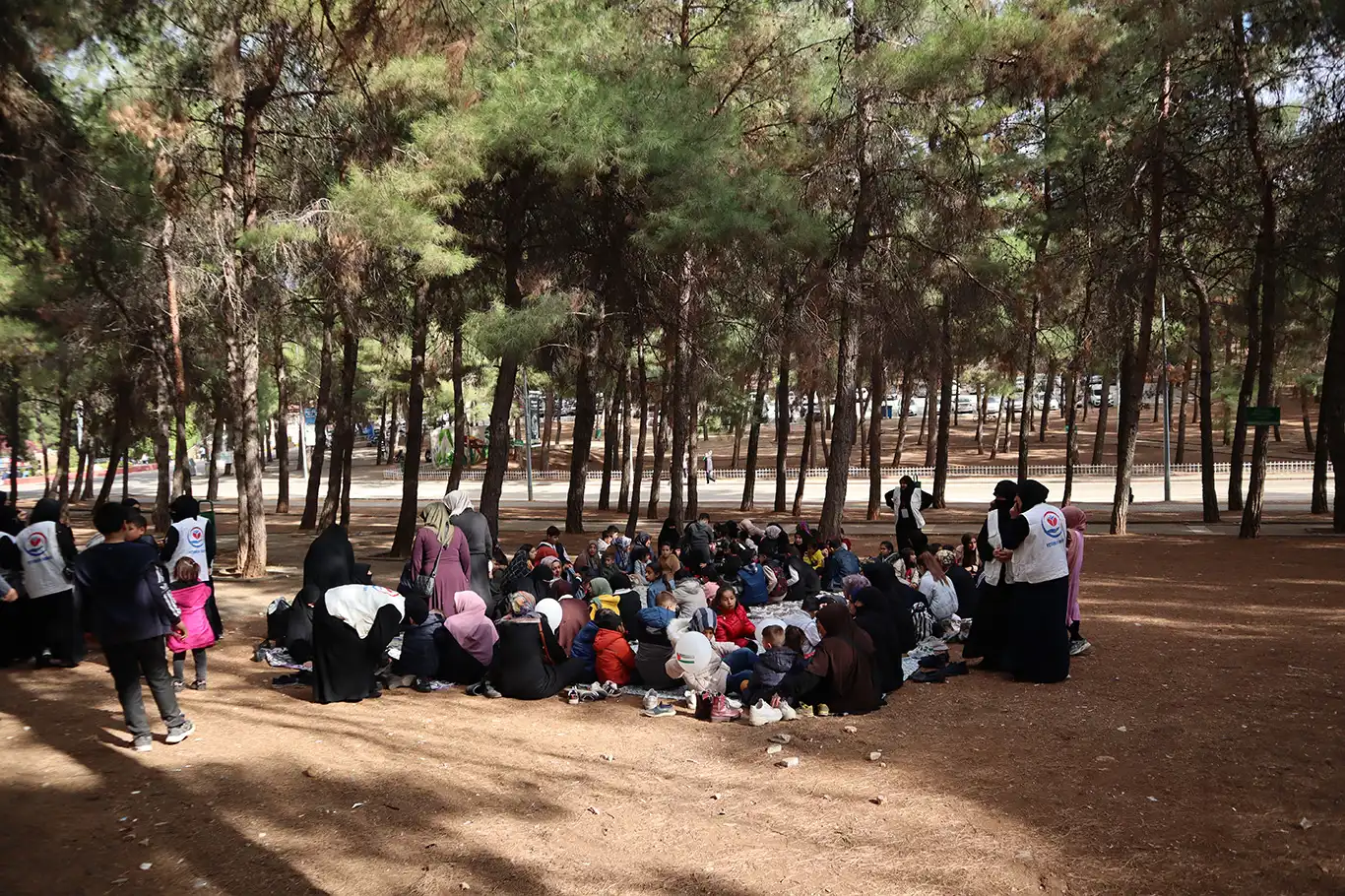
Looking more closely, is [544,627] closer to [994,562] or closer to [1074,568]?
[994,562]

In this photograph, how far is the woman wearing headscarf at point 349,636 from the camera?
741 centimetres

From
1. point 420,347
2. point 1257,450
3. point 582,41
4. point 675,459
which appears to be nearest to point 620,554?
point 675,459

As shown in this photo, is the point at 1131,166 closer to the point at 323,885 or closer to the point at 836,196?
the point at 836,196

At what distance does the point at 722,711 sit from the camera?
7184mm

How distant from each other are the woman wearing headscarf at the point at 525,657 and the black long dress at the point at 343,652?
0.86 m

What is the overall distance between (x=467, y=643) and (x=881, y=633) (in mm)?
3318

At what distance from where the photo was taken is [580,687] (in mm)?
7918

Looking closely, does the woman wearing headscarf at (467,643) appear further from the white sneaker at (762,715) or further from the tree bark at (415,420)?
the tree bark at (415,420)

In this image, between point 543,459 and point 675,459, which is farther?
point 543,459

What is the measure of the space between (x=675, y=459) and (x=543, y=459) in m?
35.6

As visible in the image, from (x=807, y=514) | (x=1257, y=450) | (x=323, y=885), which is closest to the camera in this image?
(x=323, y=885)

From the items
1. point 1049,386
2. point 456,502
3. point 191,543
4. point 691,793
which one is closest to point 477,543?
point 456,502

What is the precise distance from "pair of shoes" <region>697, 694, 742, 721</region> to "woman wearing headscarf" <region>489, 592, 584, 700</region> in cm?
141

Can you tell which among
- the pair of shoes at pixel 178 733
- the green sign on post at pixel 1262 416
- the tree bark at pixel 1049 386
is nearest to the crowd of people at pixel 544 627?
the pair of shoes at pixel 178 733
